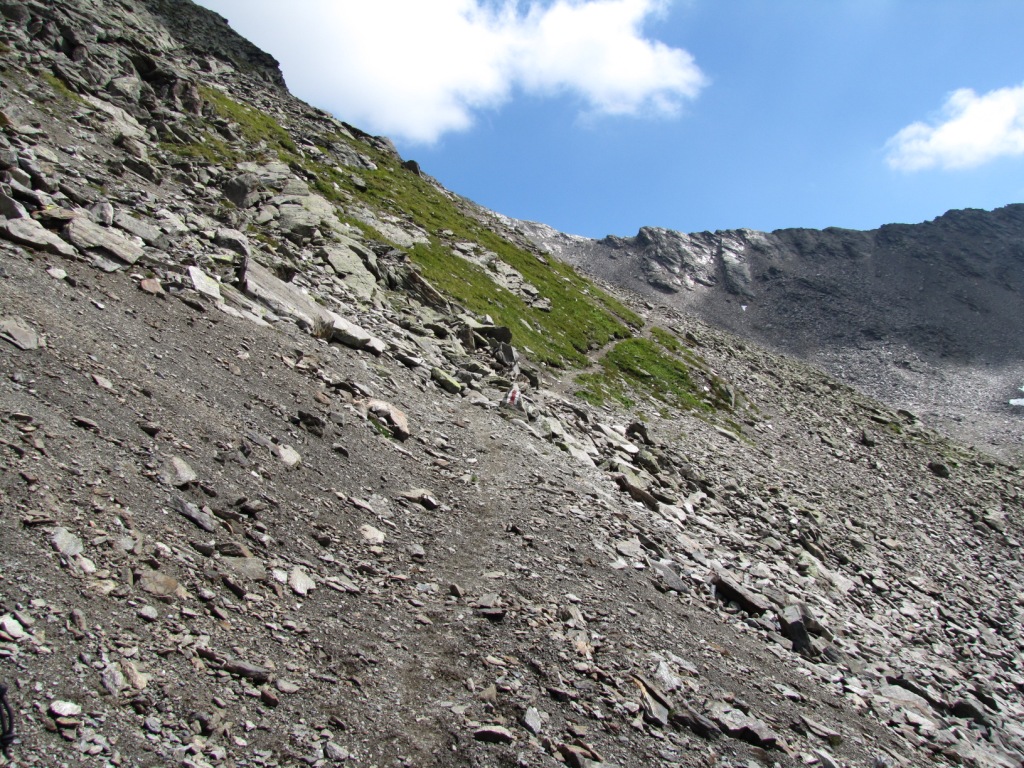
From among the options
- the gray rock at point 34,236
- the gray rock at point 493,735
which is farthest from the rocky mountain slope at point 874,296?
the gray rock at point 34,236

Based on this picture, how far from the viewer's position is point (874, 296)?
164 metres

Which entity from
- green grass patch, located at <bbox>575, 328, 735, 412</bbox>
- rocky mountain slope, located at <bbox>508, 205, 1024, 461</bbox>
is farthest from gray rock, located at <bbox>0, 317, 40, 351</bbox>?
rocky mountain slope, located at <bbox>508, 205, 1024, 461</bbox>

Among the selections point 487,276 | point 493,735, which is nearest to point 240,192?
point 487,276

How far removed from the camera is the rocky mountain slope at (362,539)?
7438mm

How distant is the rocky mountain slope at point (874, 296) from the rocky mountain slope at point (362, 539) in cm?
9147

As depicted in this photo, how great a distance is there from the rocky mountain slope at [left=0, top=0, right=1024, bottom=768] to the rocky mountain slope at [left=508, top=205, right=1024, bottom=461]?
91.5 meters

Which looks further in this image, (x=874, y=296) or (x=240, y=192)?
(x=874, y=296)

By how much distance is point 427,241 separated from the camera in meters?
51.6

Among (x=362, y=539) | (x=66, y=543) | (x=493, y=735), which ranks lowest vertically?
(x=66, y=543)

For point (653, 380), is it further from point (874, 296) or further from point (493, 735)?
point (874, 296)

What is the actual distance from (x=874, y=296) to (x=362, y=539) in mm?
186341

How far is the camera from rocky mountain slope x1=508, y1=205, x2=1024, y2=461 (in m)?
119

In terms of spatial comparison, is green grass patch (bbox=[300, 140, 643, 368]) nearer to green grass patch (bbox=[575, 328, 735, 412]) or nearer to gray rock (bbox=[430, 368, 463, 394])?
green grass patch (bbox=[575, 328, 735, 412])

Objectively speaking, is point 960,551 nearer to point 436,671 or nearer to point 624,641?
point 624,641
